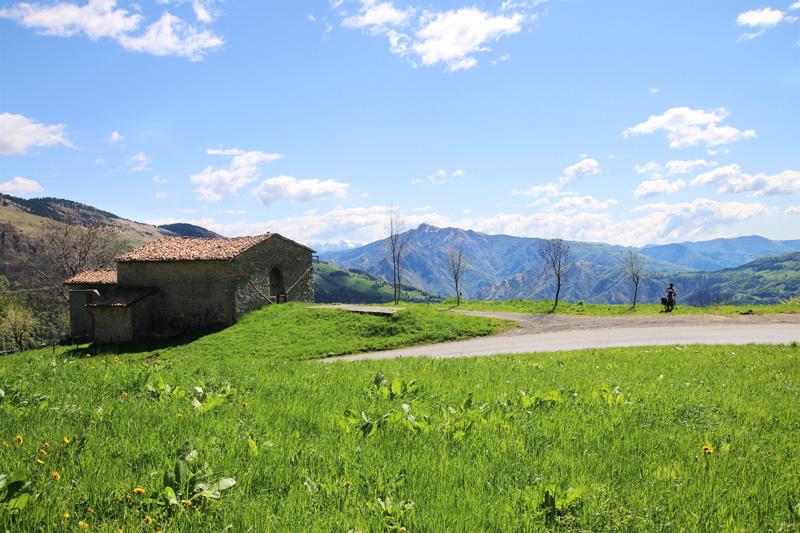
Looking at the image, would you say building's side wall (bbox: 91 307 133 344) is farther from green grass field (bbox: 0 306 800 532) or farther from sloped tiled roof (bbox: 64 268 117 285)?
green grass field (bbox: 0 306 800 532)

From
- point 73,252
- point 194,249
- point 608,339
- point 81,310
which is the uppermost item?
point 73,252

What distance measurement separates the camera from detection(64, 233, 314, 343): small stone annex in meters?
39.5

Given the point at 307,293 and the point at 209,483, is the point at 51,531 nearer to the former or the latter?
the point at 209,483

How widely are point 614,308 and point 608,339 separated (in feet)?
48.1

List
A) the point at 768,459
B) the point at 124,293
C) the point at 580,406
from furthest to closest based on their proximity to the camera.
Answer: the point at 124,293 < the point at 580,406 < the point at 768,459

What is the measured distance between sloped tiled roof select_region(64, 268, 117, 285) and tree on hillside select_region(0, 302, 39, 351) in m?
22.2

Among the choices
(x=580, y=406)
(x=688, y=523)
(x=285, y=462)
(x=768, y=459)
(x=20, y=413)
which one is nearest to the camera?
(x=688, y=523)

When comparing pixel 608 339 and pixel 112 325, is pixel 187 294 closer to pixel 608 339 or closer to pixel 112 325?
pixel 112 325

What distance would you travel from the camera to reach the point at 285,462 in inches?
177

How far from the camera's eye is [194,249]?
139 ft

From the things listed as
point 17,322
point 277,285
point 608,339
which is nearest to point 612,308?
point 608,339

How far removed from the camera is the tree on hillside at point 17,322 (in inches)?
2416

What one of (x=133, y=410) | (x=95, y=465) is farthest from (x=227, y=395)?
(x=95, y=465)

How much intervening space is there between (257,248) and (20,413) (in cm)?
3820
